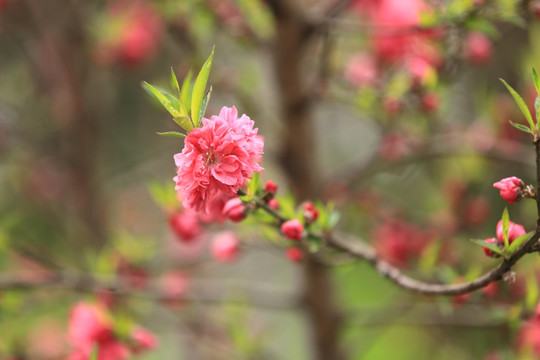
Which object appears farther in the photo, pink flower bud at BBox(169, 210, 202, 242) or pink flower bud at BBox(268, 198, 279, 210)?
pink flower bud at BBox(169, 210, 202, 242)

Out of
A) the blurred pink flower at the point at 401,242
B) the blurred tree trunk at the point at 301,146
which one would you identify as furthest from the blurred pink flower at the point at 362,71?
the blurred pink flower at the point at 401,242

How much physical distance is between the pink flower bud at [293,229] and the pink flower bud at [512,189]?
7.8 inches

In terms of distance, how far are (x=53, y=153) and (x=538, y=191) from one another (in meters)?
1.48

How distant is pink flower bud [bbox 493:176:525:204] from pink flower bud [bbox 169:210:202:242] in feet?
1.46

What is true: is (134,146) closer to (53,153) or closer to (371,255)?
(53,153)

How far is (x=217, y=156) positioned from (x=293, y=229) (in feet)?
0.49

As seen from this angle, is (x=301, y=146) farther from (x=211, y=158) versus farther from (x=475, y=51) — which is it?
(x=211, y=158)

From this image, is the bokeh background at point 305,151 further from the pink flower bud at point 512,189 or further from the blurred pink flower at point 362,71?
the pink flower bud at point 512,189

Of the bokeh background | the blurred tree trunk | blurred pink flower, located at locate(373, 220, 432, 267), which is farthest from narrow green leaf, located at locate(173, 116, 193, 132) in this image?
blurred pink flower, located at locate(373, 220, 432, 267)

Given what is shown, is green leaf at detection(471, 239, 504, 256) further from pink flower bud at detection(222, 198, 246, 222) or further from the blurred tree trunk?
the blurred tree trunk

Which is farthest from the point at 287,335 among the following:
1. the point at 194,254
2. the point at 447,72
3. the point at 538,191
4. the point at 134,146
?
the point at 538,191

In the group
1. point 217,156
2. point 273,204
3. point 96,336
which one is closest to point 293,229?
point 273,204

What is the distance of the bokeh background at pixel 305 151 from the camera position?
36.0 inches

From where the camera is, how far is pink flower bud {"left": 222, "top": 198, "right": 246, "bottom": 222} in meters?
0.56
